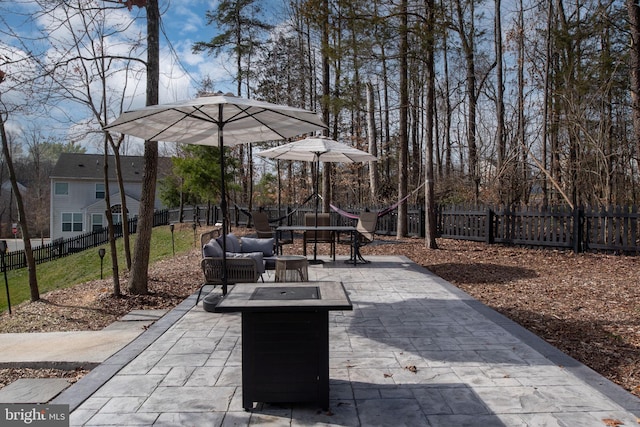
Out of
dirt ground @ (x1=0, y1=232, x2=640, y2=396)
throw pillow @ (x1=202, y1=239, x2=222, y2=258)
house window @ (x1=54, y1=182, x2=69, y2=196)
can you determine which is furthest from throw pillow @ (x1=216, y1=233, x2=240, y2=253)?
house window @ (x1=54, y1=182, x2=69, y2=196)

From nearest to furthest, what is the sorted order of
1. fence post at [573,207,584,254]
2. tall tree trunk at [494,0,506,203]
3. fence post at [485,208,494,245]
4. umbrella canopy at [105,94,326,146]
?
umbrella canopy at [105,94,326,146]
fence post at [573,207,584,254]
fence post at [485,208,494,245]
tall tree trunk at [494,0,506,203]

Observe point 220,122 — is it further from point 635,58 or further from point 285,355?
point 635,58

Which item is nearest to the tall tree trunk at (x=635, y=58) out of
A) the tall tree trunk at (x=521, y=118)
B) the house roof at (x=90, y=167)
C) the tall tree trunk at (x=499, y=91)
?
the tall tree trunk at (x=521, y=118)

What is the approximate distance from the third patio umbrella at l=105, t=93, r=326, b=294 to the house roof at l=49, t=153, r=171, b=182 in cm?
2344

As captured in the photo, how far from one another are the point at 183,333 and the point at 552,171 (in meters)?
12.1

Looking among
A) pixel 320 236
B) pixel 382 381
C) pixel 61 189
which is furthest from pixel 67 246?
pixel 382 381

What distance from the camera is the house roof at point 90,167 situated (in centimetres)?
2919

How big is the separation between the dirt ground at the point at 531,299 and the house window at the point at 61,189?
23533mm

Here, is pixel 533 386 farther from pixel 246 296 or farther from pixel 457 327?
pixel 246 296

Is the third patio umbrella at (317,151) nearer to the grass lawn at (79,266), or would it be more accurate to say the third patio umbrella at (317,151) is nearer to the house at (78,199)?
the grass lawn at (79,266)

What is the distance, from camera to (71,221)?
96.7 feet

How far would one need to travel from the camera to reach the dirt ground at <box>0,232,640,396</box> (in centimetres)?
392

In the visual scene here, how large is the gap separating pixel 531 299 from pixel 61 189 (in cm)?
3101

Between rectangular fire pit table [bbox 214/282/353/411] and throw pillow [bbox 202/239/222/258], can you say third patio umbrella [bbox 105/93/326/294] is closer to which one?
throw pillow [bbox 202/239/222/258]
